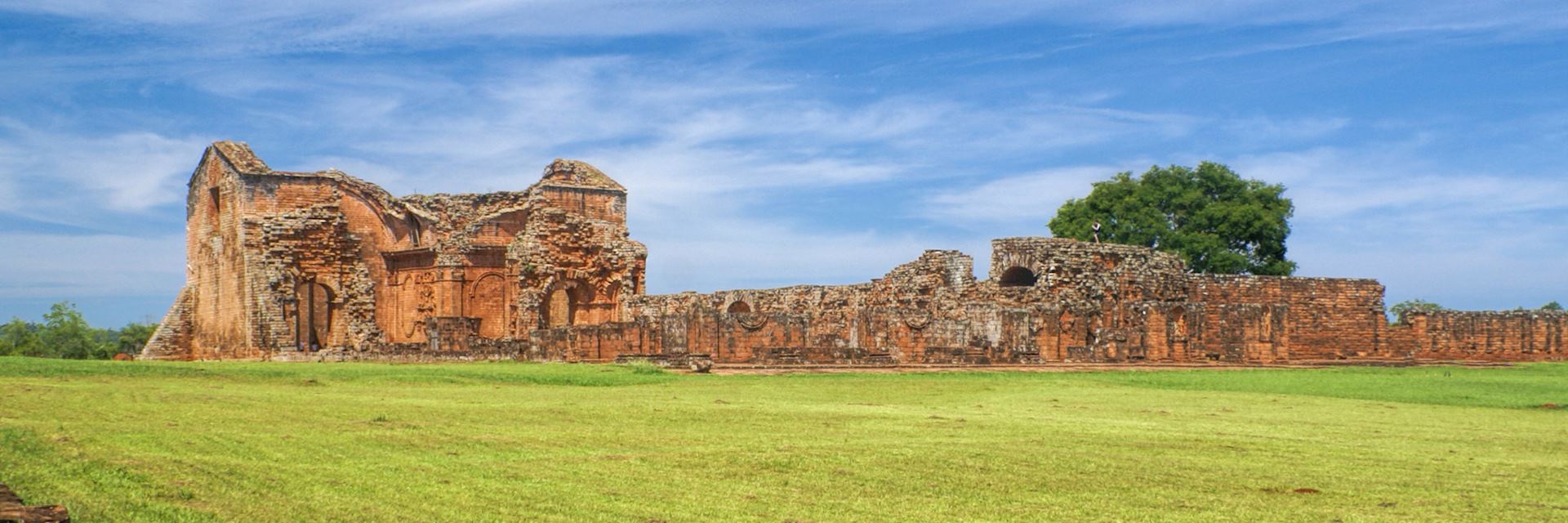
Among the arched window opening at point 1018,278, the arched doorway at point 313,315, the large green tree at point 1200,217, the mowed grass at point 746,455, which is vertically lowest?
the mowed grass at point 746,455

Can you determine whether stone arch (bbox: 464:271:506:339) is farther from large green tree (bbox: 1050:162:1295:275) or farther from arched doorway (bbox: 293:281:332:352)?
large green tree (bbox: 1050:162:1295:275)

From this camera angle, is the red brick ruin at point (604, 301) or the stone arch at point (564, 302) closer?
the red brick ruin at point (604, 301)

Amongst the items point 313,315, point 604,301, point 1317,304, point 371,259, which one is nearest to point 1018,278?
point 1317,304

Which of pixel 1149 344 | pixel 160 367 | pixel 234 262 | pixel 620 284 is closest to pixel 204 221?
pixel 234 262

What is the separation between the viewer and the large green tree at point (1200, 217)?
51938 mm

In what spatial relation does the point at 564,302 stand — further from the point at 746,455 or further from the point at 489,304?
the point at 746,455

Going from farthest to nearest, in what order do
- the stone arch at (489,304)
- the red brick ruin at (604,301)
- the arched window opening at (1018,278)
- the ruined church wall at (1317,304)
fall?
the stone arch at (489,304) → the arched window opening at (1018,278) → the ruined church wall at (1317,304) → the red brick ruin at (604,301)

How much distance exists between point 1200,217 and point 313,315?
29.4m

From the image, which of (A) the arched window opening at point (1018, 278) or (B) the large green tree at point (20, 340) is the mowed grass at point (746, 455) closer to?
(A) the arched window opening at point (1018, 278)

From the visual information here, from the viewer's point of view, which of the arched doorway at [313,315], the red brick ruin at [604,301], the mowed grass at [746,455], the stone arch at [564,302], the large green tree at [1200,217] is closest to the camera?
the mowed grass at [746,455]

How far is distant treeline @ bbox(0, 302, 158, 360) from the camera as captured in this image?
155 feet

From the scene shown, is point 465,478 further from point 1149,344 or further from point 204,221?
point 204,221

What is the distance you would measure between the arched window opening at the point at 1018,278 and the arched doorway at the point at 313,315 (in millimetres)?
15954

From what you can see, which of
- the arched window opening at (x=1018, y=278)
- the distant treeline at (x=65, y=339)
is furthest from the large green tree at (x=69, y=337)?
the arched window opening at (x=1018, y=278)
